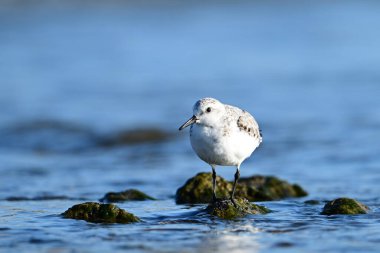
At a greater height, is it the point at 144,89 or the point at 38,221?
the point at 144,89

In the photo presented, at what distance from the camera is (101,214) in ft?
24.6

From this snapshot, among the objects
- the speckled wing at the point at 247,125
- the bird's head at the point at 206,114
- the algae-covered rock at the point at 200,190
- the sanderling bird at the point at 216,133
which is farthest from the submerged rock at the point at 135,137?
the bird's head at the point at 206,114

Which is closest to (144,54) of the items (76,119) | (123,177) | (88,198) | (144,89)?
(144,89)

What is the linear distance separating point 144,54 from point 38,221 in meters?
15.4

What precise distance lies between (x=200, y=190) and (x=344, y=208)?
187 cm

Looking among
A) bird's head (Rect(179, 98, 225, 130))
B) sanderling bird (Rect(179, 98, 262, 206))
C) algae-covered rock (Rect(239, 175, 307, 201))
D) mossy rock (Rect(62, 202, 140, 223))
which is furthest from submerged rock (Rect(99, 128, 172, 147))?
bird's head (Rect(179, 98, 225, 130))

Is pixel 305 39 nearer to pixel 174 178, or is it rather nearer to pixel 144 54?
pixel 144 54

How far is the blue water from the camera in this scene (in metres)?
7.17

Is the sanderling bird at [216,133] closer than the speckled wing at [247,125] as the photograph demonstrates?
Yes

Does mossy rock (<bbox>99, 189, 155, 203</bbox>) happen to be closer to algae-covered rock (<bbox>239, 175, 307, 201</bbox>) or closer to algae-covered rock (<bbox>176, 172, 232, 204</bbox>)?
algae-covered rock (<bbox>176, 172, 232, 204</bbox>)

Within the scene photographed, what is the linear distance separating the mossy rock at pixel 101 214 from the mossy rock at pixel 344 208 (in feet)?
6.52

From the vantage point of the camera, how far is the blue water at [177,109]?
717cm

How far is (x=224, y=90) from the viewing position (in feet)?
59.9

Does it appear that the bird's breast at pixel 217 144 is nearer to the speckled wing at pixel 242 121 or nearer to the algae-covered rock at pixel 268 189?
the speckled wing at pixel 242 121
